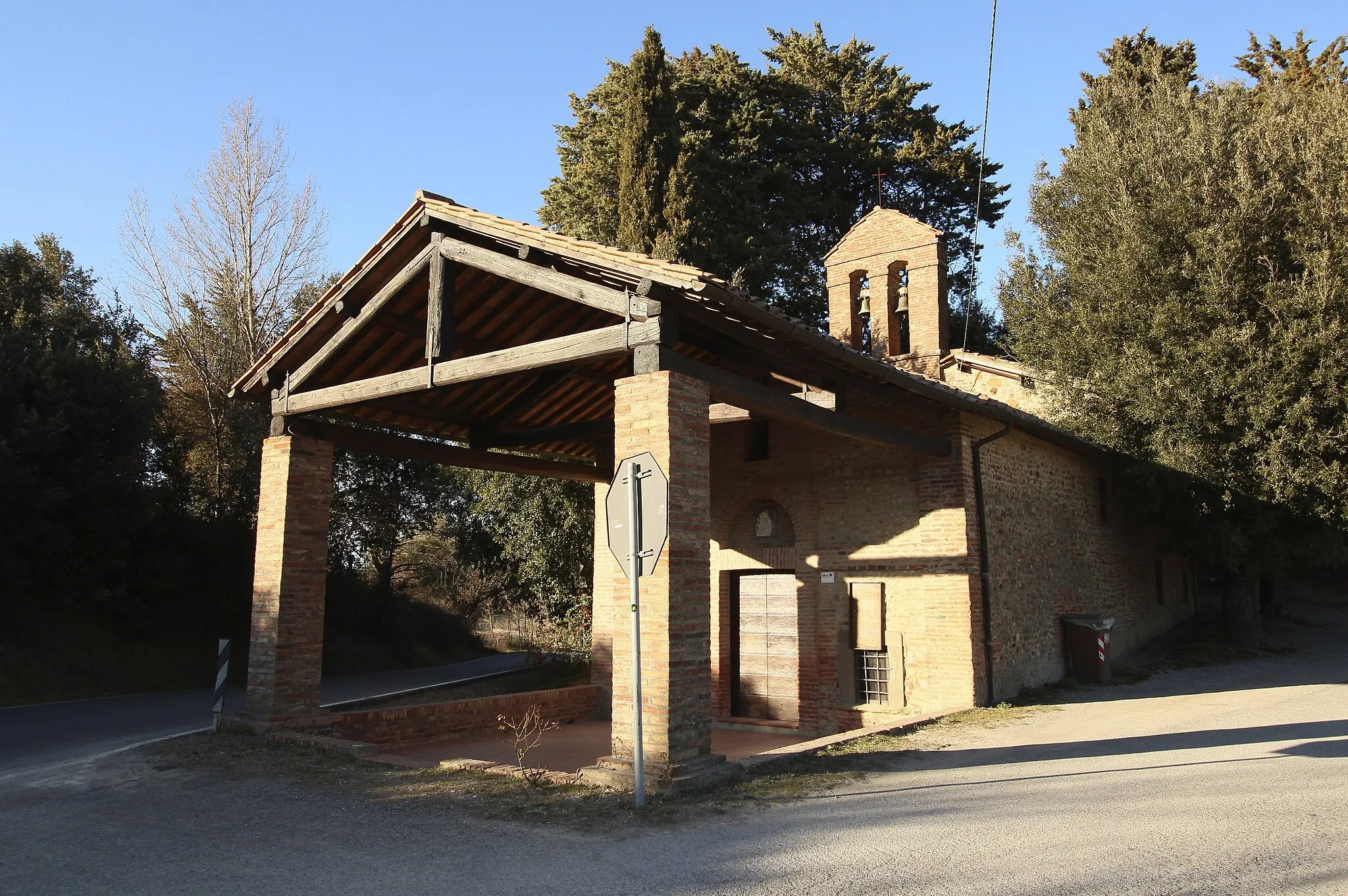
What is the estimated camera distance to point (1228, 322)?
49.1ft

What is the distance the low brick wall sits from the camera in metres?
9.62

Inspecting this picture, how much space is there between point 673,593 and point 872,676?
585 centimetres

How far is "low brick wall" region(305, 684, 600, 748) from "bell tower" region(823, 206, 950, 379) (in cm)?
745

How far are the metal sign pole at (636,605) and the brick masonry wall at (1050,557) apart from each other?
6641 millimetres

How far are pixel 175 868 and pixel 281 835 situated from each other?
2.34ft

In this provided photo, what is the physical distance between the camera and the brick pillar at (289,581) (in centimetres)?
929

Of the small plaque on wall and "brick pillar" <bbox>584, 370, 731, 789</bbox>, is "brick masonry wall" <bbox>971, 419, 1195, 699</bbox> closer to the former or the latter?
the small plaque on wall

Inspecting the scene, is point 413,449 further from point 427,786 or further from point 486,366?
point 427,786

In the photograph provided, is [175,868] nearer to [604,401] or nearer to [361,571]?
[604,401]

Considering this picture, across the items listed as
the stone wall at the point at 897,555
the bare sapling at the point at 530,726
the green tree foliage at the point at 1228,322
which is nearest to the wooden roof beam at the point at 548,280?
the stone wall at the point at 897,555

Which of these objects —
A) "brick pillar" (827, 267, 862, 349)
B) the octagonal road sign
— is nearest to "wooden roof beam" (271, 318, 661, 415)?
the octagonal road sign

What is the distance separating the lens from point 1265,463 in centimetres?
1464

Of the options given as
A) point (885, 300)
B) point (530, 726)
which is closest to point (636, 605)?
point (530, 726)

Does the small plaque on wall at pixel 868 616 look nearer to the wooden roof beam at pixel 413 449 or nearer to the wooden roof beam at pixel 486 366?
the wooden roof beam at pixel 413 449
